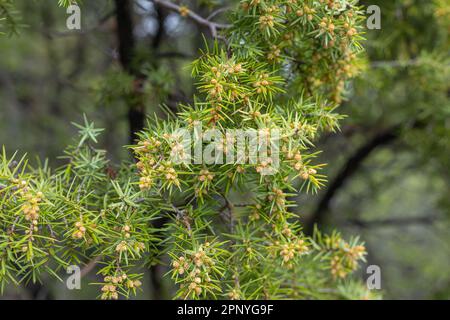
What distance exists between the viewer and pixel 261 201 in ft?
4.31

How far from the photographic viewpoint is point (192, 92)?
259 centimetres

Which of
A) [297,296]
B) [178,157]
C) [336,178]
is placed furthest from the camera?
[336,178]

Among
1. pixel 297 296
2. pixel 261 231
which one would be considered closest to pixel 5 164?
pixel 261 231

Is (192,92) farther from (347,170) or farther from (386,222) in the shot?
(386,222)

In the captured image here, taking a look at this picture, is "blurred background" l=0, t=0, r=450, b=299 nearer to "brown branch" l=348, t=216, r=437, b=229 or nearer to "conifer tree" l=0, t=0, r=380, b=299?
"brown branch" l=348, t=216, r=437, b=229

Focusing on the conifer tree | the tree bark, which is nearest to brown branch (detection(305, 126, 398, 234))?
the tree bark

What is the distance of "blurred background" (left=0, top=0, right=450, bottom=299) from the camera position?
7.18 feet

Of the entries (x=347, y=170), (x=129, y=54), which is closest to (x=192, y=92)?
(x=129, y=54)

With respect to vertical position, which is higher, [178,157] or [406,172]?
[406,172]

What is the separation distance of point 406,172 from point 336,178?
844 mm

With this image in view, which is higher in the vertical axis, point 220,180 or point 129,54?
point 129,54

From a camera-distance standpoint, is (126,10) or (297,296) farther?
(126,10)
